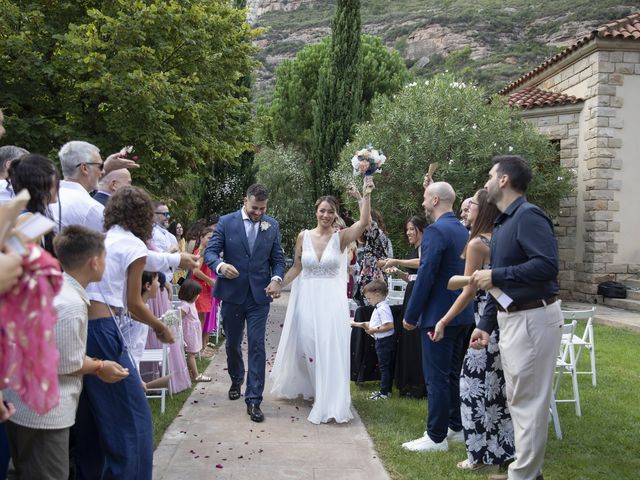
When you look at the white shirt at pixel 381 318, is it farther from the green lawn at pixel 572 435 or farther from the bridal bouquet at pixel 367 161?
the bridal bouquet at pixel 367 161

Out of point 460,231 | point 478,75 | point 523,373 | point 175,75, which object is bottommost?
point 523,373

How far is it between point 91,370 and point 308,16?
383 ft

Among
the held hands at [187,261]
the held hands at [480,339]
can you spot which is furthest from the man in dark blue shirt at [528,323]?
the held hands at [187,261]

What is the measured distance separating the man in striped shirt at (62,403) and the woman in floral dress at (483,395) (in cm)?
282

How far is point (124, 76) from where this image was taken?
552 inches

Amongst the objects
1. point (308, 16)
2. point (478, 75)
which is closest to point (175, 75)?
point (478, 75)

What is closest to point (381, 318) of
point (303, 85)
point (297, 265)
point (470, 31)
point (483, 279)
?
point (297, 265)

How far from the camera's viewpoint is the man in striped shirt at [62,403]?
114 inches

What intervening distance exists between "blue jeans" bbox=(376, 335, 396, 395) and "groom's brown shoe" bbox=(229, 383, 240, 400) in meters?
1.62

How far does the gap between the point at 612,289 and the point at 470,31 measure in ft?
233

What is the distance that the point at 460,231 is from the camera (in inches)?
215

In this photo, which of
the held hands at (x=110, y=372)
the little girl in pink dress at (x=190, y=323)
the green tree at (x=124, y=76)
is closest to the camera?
the held hands at (x=110, y=372)

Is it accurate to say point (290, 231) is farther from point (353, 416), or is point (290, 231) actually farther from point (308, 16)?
point (308, 16)

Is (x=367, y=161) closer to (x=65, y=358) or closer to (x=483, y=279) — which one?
(x=483, y=279)
